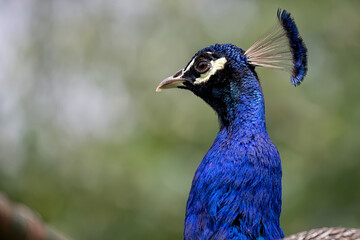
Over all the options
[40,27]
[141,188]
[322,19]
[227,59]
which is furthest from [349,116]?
[40,27]

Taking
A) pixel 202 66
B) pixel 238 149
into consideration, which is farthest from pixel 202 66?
pixel 238 149

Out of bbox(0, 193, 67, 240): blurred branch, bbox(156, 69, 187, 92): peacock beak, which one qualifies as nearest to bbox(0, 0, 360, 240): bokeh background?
bbox(156, 69, 187, 92): peacock beak

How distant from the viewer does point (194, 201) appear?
4.27 feet

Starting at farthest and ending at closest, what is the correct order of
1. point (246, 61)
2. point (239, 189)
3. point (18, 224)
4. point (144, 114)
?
→ point (144, 114) → point (246, 61) → point (239, 189) → point (18, 224)

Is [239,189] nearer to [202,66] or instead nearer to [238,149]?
[238,149]

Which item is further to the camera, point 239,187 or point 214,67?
point 214,67

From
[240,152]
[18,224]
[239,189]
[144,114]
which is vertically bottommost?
[18,224]

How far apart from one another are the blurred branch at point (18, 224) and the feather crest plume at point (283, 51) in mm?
1206

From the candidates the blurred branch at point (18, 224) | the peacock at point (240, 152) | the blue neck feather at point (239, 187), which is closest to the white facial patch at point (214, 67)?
the peacock at point (240, 152)

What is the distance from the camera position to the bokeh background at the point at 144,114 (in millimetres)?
2809

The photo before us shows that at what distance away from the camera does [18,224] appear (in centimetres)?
40

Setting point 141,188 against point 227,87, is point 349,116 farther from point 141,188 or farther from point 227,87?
point 227,87

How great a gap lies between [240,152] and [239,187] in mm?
110

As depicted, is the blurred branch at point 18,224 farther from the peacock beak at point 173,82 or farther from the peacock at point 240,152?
the peacock beak at point 173,82
